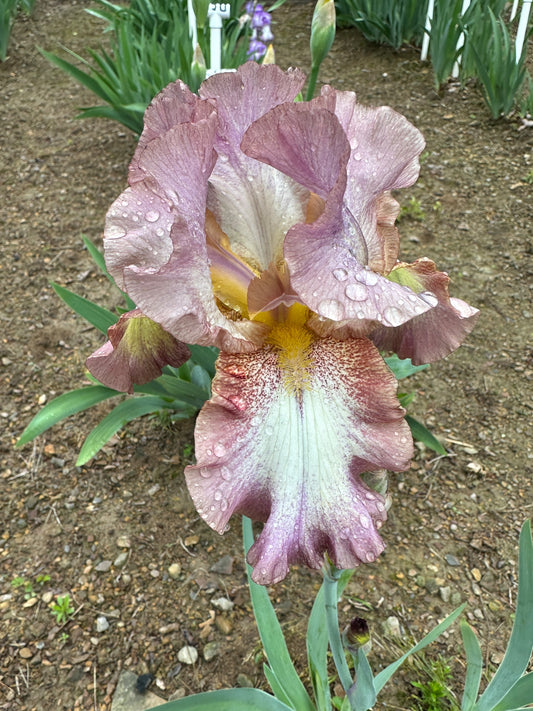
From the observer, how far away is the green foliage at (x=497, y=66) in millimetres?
3318

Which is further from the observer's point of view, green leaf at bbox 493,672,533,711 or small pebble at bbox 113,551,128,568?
small pebble at bbox 113,551,128,568

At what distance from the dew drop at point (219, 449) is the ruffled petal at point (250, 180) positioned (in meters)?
0.33

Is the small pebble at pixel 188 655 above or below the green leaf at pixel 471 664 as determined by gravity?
below

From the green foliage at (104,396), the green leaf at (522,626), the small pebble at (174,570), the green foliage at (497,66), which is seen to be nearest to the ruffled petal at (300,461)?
the green leaf at (522,626)

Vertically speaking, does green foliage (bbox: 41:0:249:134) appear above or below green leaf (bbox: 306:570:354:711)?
above

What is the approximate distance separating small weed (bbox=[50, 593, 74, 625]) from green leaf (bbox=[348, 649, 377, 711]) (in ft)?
3.19

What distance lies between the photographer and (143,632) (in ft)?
5.42

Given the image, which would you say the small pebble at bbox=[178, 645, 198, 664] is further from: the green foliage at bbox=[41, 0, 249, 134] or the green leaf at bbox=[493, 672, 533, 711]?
the green foliage at bbox=[41, 0, 249, 134]

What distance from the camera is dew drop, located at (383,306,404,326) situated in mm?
745

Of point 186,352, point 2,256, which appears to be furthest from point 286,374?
point 2,256

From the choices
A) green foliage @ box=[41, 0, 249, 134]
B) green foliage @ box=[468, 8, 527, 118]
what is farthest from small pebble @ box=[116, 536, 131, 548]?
green foliage @ box=[468, 8, 527, 118]

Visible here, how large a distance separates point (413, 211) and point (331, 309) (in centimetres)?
254

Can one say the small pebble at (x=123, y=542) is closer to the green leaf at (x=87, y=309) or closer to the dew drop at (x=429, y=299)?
the green leaf at (x=87, y=309)

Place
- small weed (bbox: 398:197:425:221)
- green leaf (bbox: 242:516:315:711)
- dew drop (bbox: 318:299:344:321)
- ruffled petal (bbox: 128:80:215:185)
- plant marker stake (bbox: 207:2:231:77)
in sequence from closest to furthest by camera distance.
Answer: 1. dew drop (bbox: 318:299:344:321)
2. ruffled petal (bbox: 128:80:215:185)
3. green leaf (bbox: 242:516:315:711)
4. plant marker stake (bbox: 207:2:231:77)
5. small weed (bbox: 398:197:425:221)
